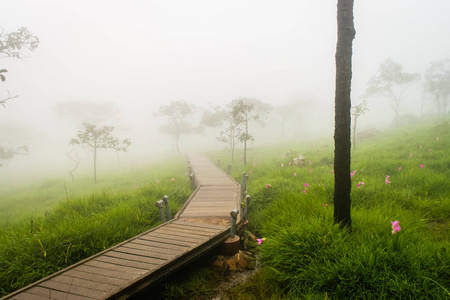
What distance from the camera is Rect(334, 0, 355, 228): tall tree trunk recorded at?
3.40 metres

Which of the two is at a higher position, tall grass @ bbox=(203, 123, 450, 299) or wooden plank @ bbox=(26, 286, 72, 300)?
tall grass @ bbox=(203, 123, 450, 299)

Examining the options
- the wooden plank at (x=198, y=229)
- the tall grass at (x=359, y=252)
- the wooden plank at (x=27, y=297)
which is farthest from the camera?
the wooden plank at (x=198, y=229)

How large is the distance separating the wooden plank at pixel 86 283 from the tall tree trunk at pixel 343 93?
370cm

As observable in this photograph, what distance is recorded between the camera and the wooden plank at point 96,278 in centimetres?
296

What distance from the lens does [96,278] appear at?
3070mm

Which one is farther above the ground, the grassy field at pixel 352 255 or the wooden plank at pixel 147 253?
the grassy field at pixel 352 255

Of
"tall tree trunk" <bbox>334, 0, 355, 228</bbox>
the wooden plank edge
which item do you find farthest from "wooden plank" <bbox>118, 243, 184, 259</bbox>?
"tall tree trunk" <bbox>334, 0, 355, 228</bbox>

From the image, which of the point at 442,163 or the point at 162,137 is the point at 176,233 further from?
the point at 162,137

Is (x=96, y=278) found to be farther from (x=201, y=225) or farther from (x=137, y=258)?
(x=201, y=225)

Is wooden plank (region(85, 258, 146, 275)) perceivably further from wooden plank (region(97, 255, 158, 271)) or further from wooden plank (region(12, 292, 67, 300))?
wooden plank (region(12, 292, 67, 300))

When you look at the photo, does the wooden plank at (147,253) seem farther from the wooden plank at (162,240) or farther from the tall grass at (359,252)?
the tall grass at (359,252)

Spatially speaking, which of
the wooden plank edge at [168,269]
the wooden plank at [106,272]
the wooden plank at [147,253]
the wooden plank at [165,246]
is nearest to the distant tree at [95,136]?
the wooden plank at [165,246]

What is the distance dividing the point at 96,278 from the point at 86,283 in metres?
0.13

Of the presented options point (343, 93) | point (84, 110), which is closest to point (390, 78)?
point (343, 93)
